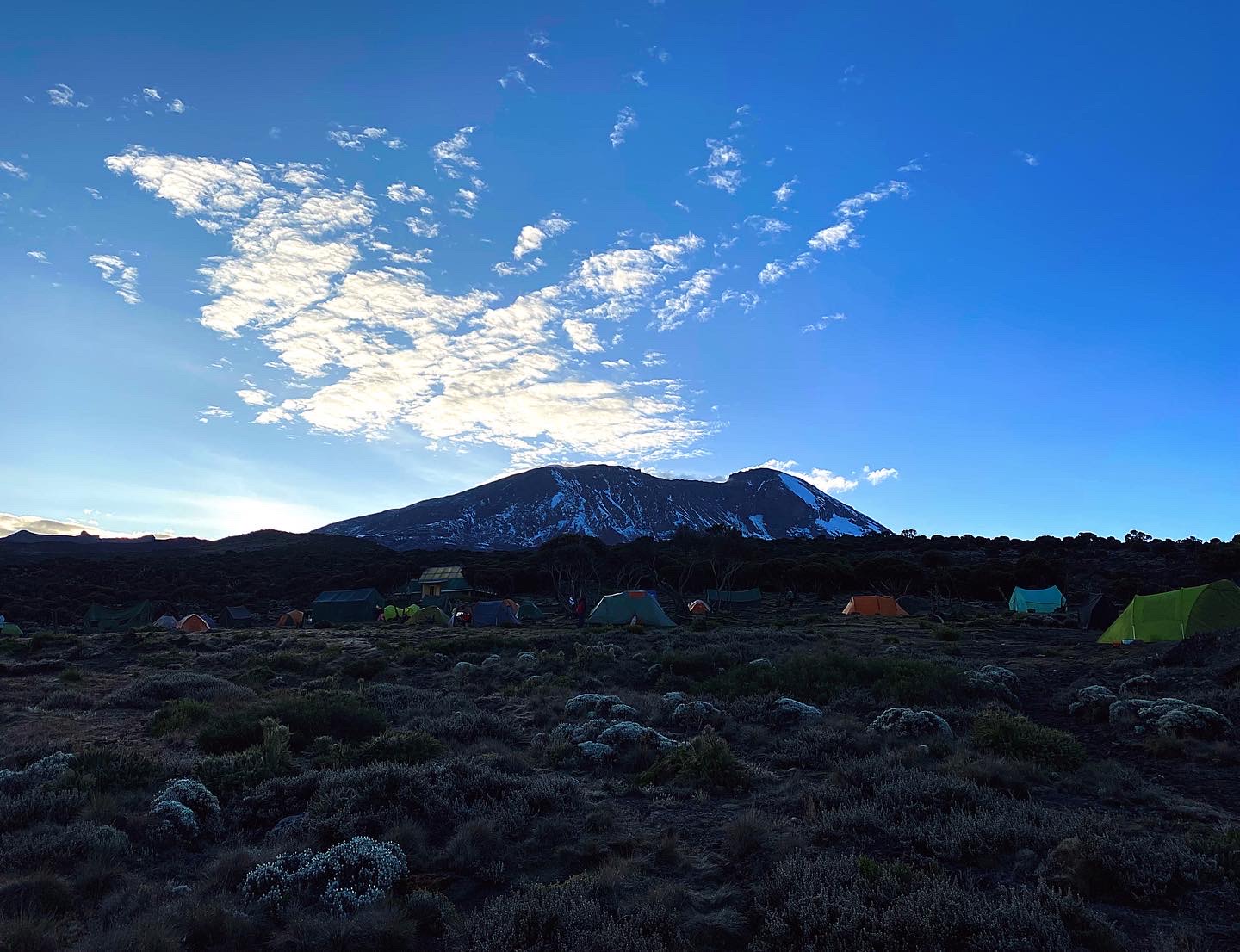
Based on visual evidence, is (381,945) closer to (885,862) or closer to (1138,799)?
(885,862)

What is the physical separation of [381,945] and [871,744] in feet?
25.0

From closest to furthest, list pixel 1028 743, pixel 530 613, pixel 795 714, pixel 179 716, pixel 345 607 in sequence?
pixel 1028 743, pixel 179 716, pixel 795 714, pixel 530 613, pixel 345 607

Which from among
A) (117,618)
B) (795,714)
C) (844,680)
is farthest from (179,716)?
(117,618)

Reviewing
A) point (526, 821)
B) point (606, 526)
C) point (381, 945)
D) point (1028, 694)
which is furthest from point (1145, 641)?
point (606, 526)

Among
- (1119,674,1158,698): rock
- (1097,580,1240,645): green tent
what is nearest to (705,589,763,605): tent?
(1097,580,1240,645): green tent

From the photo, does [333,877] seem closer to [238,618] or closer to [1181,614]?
[1181,614]

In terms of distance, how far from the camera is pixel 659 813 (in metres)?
7.52

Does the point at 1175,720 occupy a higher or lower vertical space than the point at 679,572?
lower

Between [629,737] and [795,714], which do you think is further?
[795,714]

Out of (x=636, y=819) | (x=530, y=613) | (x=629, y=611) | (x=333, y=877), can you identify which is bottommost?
(x=530, y=613)

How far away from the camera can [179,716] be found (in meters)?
12.0

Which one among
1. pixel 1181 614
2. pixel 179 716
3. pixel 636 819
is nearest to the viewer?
pixel 636 819

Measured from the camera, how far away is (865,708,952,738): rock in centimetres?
1052

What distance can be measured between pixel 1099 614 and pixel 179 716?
37.8m
